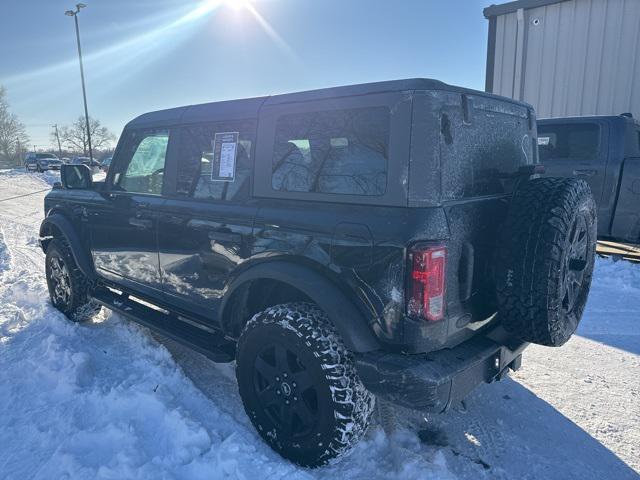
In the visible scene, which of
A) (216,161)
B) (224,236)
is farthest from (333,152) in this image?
(216,161)

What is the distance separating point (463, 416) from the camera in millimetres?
3105

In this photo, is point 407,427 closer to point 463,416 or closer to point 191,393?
point 463,416

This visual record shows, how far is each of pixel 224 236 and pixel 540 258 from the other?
5.73 ft

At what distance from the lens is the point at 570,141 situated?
21.0ft

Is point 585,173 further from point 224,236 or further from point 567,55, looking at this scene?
point 224,236

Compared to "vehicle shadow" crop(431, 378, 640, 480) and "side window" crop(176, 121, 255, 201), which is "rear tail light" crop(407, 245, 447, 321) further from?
"side window" crop(176, 121, 255, 201)

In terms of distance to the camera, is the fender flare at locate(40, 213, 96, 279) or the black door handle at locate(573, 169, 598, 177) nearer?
the fender flare at locate(40, 213, 96, 279)

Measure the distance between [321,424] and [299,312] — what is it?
1.88ft

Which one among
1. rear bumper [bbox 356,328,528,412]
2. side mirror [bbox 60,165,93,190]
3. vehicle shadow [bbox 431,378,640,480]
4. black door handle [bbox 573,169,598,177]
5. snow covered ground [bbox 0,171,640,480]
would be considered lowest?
vehicle shadow [bbox 431,378,640,480]

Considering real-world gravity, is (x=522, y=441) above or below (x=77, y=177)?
below

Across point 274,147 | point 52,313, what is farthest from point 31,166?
point 274,147

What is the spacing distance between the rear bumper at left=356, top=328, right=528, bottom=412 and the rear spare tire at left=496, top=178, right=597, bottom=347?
0.88ft

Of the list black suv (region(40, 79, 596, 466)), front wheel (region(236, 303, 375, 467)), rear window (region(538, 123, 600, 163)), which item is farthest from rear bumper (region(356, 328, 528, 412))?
rear window (region(538, 123, 600, 163))

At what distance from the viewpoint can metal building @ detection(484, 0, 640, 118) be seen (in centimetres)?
920
